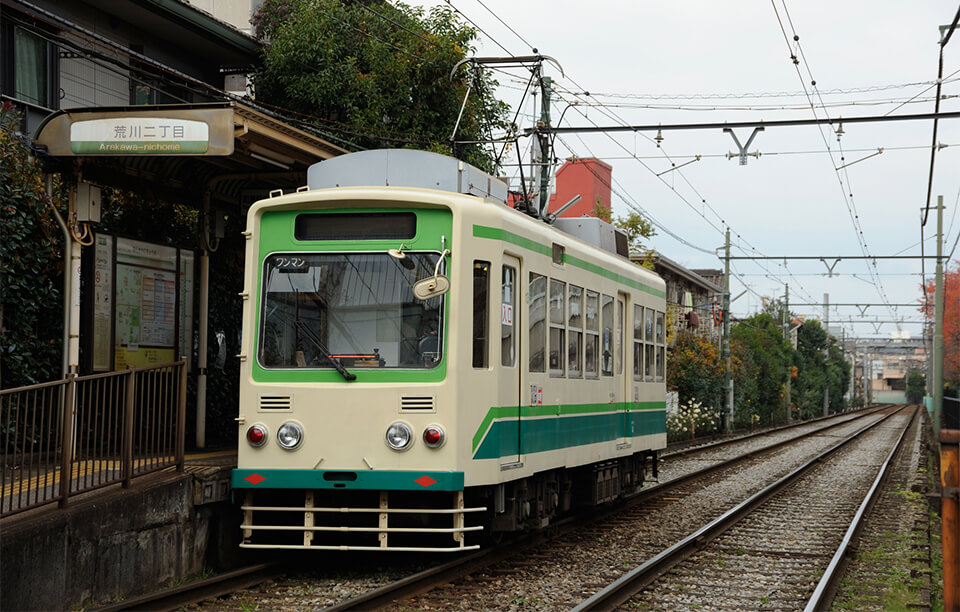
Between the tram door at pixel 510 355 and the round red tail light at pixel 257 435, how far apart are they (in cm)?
206

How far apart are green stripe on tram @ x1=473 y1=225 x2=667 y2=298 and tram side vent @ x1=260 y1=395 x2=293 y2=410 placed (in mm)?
2128

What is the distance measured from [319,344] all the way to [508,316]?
1.75m

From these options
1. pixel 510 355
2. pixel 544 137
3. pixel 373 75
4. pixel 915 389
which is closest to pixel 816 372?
pixel 544 137

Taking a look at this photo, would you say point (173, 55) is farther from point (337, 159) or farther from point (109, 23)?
point (337, 159)

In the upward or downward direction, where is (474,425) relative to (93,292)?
downward

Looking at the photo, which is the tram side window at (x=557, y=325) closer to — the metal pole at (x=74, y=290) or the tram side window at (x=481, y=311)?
the tram side window at (x=481, y=311)

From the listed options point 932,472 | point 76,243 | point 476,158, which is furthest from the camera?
point 932,472

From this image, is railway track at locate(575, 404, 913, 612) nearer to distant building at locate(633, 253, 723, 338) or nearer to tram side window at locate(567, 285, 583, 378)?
tram side window at locate(567, 285, 583, 378)

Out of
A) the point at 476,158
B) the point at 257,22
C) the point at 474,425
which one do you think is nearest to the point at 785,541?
the point at 474,425

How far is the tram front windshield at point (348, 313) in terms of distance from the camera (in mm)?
9500

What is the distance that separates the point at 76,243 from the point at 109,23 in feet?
26.0

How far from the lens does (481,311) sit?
386 inches

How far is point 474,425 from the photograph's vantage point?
9.54 metres

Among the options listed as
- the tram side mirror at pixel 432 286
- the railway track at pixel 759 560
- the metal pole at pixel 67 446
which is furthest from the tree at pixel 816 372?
the metal pole at pixel 67 446
